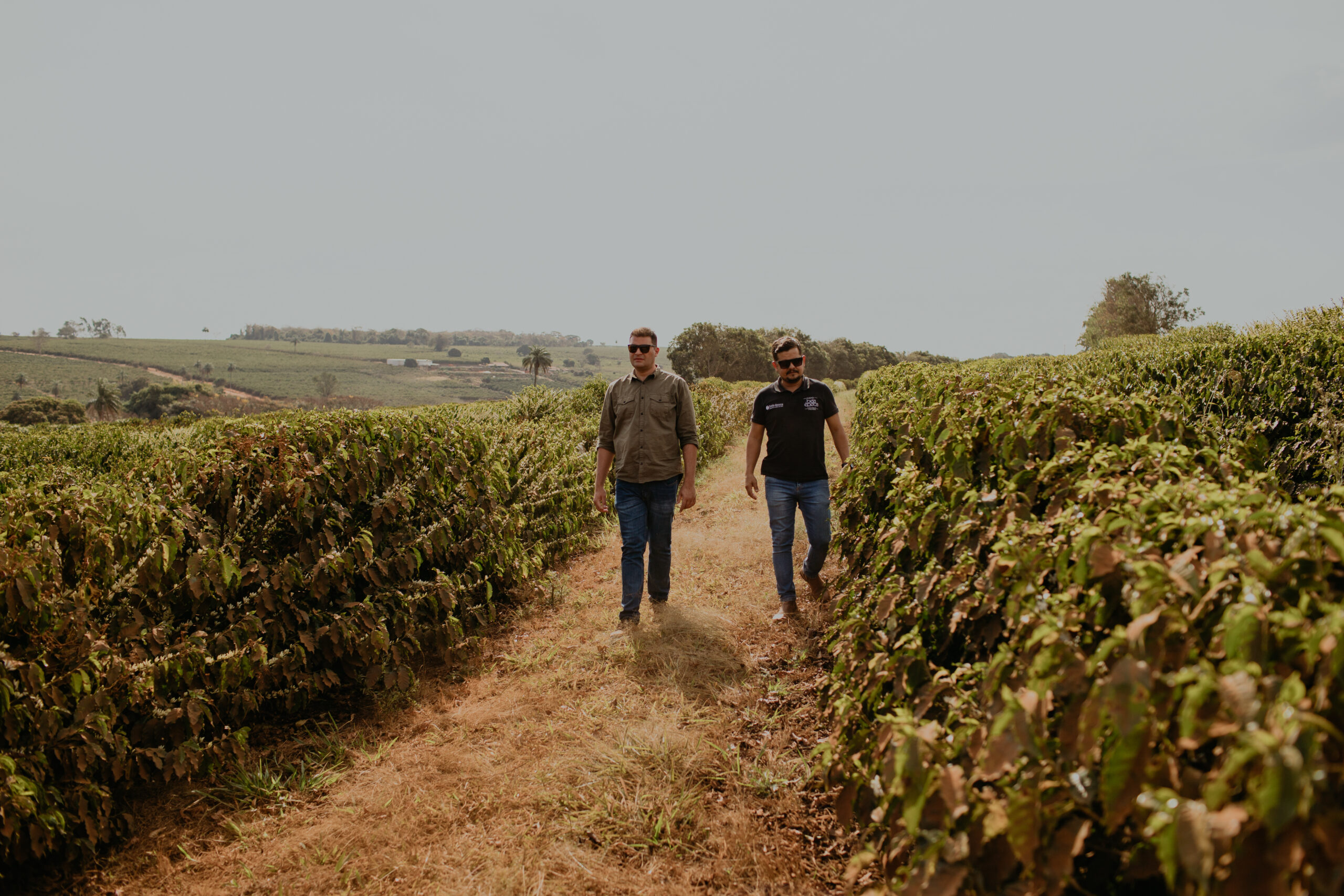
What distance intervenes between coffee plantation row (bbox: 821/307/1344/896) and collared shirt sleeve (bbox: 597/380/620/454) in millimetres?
2670

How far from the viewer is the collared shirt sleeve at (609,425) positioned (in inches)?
205

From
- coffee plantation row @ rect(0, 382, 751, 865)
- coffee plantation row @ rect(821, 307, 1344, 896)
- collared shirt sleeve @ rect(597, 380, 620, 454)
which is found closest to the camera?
coffee plantation row @ rect(821, 307, 1344, 896)

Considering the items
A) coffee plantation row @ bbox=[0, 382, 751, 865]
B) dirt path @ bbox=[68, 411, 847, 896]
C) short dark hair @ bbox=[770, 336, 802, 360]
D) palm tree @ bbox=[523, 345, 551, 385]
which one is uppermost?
palm tree @ bbox=[523, 345, 551, 385]

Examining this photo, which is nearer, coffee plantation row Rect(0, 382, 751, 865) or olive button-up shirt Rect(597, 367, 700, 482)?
coffee plantation row Rect(0, 382, 751, 865)

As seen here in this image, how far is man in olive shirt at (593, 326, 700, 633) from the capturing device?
196 inches

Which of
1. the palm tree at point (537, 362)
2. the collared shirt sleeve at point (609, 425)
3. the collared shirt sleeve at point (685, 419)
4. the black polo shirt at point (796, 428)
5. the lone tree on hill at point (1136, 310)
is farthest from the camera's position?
the palm tree at point (537, 362)

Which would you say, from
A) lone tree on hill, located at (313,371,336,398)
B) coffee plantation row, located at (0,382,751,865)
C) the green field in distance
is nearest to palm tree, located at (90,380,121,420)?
the green field in distance

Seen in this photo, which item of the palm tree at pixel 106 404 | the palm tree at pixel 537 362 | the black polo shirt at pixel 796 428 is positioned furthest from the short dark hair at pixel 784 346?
the palm tree at pixel 537 362

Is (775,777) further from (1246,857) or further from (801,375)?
(801,375)

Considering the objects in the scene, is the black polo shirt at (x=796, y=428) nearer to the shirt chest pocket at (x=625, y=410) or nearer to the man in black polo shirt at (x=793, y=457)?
the man in black polo shirt at (x=793, y=457)

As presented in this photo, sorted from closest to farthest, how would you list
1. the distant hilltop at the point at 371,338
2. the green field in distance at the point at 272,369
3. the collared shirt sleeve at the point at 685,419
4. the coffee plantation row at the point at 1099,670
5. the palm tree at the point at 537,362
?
the coffee plantation row at the point at 1099,670 < the collared shirt sleeve at the point at 685,419 < the green field in distance at the point at 272,369 < the palm tree at the point at 537,362 < the distant hilltop at the point at 371,338

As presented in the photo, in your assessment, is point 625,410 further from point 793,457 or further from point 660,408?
point 793,457

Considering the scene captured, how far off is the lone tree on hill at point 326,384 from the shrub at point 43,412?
43420 millimetres

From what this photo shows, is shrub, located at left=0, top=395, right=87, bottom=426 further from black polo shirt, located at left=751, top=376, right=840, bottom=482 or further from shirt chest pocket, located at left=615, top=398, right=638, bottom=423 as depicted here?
black polo shirt, located at left=751, top=376, right=840, bottom=482
